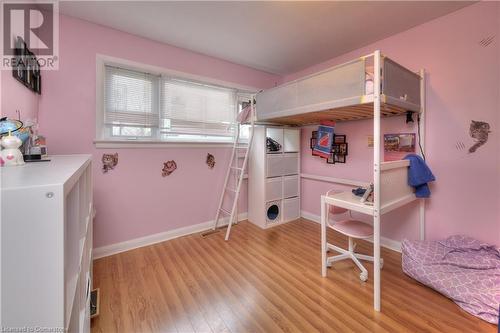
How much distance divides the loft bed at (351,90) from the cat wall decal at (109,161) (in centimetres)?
192

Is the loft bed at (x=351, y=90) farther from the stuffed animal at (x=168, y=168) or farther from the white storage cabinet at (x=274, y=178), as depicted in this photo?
the stuffed animal at (x=168, y=168)

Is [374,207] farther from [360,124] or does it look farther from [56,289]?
[56,289]

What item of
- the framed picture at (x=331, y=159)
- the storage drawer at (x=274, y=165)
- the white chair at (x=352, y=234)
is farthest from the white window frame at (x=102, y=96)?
the white chair at (x=352, y=234)

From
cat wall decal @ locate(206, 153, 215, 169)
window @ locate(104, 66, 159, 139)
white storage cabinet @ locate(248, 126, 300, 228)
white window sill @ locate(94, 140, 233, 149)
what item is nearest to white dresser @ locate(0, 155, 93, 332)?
white window sill @ locate(94, 140, 233, 149)

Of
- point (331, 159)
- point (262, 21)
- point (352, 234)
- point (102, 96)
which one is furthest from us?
point (331, 159)

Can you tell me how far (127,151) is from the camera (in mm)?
2488

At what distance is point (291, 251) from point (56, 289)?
230cm

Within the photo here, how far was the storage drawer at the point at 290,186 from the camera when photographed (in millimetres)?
3428

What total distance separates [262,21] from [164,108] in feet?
5.05

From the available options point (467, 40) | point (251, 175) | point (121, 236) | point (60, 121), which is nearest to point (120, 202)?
point (121, 236)

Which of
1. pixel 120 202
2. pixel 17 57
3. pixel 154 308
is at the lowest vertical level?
pixel 154 308

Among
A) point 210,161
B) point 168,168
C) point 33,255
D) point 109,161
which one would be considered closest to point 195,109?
point 210,161

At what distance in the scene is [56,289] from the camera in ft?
1.76

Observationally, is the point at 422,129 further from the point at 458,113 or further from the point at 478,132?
the point at 478,132
